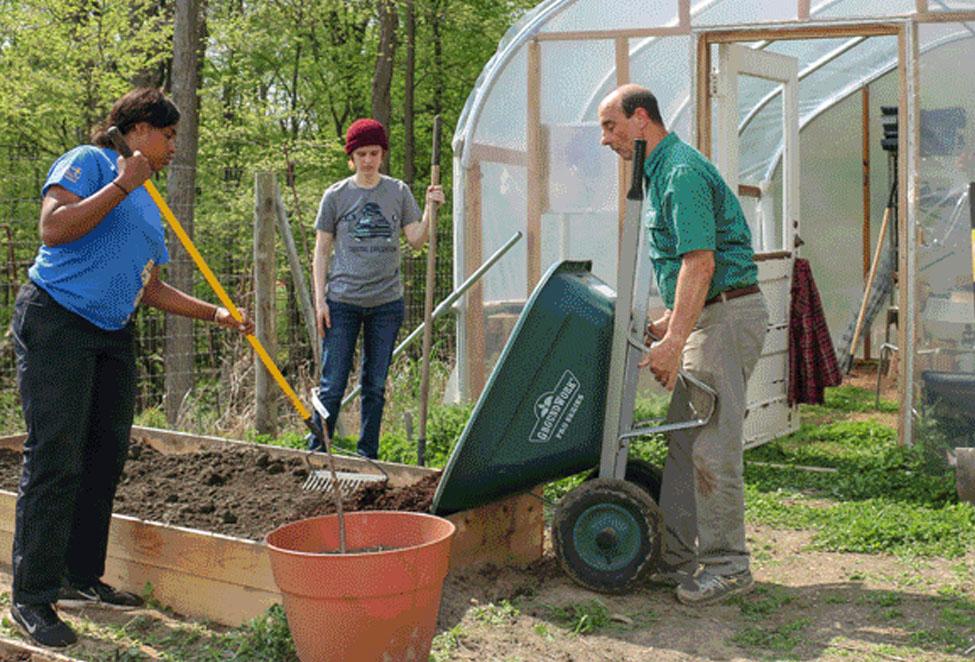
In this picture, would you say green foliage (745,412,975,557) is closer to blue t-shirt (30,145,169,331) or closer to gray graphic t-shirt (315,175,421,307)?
gray graphic t-shirt (315,175,421,307)

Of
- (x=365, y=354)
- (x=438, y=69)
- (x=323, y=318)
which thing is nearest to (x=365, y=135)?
(x=323, y=318)

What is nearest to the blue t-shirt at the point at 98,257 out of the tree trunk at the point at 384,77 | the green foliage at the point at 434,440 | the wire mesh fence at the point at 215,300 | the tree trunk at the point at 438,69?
the wire mesh fence at the point at 215,300

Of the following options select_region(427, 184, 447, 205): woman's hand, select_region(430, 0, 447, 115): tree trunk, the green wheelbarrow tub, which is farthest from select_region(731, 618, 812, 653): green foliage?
select_region(430, 0, 447, 115): tree trunk

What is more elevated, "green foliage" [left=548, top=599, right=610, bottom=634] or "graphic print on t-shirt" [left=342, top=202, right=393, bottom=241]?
"graphic print on t-shirt" [left=342, top=202, right=393, bottom=241]

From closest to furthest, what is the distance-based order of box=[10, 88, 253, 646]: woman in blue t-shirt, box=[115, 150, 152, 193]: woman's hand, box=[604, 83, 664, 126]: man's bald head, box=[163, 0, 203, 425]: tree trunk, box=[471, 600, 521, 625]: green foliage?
box=[115, 150, 152, 193]: woman's hand
box=[10, 88, 253, 646]: woman in blue t-shirt
box=[471, 600, 521, 625]: green foliage
box=[604, 83, 664, 126]: man's bald head
box=[163, 0, 203, 425]: tree trunk

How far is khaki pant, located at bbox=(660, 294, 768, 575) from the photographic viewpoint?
13.9 feet

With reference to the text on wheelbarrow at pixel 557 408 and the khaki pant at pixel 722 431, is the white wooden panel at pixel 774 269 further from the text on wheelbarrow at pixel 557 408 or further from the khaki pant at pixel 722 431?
the text on wheelbarrow at pixel 557 408

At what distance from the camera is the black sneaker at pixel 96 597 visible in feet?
13.9

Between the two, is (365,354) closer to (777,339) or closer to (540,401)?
(540,401)

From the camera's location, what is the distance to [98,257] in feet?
12.6

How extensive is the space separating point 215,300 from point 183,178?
4.17 metres

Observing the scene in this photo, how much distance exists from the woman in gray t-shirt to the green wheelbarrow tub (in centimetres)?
159

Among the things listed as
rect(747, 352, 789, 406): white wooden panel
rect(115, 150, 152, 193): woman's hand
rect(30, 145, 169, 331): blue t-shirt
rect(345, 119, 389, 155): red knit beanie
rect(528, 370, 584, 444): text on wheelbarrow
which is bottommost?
rect(747, 352, 789, 406): white wooden panel

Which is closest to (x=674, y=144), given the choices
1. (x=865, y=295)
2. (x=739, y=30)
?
(x=739, y=30)
